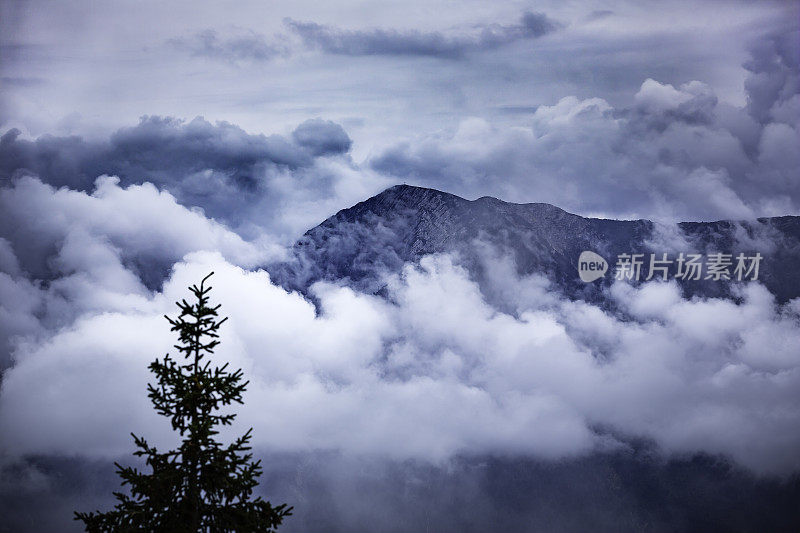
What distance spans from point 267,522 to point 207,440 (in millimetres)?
2058

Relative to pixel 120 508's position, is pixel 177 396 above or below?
above

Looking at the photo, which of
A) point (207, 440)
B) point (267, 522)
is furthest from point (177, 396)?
point (267, 522)

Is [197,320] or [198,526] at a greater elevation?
[197,320]

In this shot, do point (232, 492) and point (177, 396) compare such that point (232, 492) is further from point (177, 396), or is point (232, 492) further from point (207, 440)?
point (177, 396)

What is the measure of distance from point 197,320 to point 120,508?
13.0ft

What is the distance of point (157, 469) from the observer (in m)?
14.1

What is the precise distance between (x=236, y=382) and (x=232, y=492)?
7.21 ft

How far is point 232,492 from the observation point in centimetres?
1431

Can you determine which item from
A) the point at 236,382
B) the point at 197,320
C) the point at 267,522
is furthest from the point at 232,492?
the point at 197,320

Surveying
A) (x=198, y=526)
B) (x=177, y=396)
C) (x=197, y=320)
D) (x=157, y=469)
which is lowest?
→ (x=198, y=526)

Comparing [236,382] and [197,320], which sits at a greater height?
[197,320]

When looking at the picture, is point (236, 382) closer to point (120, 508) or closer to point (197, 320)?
point (197, 320)

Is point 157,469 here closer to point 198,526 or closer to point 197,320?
point 198,526

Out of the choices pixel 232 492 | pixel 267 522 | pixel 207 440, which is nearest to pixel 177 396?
pixel 207 440
